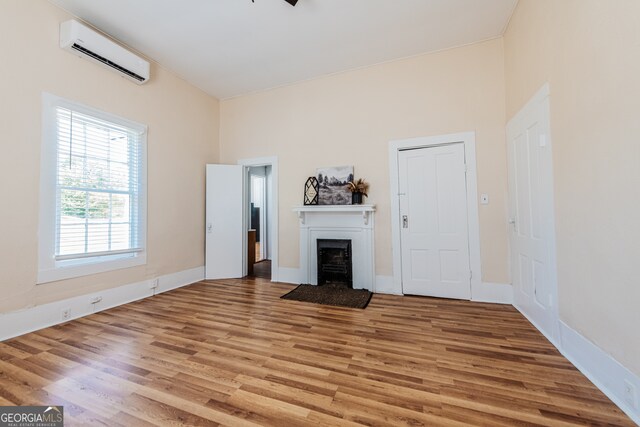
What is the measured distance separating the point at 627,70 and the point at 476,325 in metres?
2.25

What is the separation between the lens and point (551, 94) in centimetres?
207

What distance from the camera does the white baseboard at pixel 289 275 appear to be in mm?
4184

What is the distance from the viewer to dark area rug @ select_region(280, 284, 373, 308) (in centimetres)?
321

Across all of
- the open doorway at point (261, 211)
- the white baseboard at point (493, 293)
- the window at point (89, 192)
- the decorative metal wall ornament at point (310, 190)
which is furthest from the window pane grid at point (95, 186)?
the white baseboard at point (493, 293)

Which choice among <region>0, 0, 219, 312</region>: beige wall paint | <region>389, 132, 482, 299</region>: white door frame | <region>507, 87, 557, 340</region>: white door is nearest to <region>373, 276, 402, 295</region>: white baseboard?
<region>389, 132, 482, 299</region>: white door frame

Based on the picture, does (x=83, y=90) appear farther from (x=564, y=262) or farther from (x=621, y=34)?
(x=564, y=262)

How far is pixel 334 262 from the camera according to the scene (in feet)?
13.0

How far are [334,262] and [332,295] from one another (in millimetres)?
616

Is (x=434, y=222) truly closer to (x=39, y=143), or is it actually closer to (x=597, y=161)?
(x=597, y=161)

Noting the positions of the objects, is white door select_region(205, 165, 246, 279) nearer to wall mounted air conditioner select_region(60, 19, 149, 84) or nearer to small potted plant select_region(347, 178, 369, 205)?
wall mounted air conditioner select_region(60, 19, 149, 84)

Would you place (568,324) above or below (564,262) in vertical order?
below

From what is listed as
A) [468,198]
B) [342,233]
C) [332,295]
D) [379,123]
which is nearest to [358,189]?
[342,233]

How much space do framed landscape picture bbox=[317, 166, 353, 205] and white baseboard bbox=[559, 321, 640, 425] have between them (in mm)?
2708

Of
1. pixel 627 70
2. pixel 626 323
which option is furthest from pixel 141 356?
pixel 627 70
